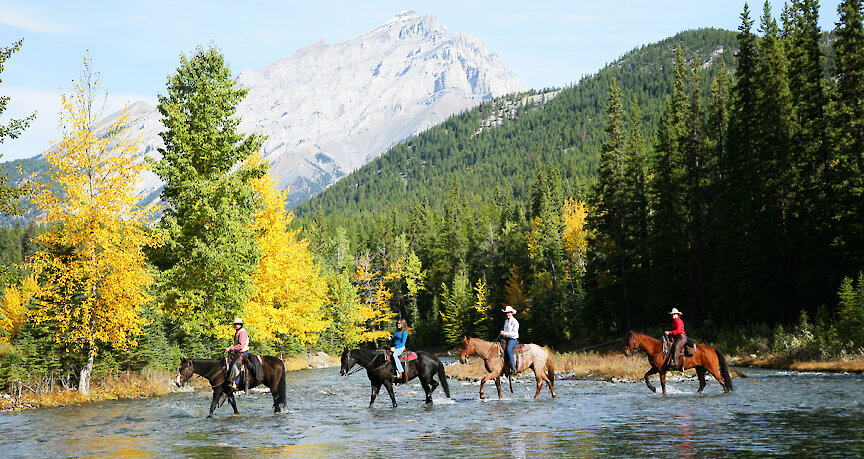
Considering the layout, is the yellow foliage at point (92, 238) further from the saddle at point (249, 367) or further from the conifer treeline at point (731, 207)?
the conifer treeline at point (731, 207)

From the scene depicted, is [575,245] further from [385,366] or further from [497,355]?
[385,366]

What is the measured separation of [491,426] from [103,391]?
22.6 meters

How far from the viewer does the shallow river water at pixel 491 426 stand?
1348cm

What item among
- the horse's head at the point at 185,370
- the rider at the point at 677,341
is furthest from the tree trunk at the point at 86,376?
the rider at the point at 677,341

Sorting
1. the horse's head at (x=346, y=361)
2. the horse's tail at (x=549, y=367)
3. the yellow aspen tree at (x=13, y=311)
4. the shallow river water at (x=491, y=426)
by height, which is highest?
the yellow aspen tree at (x=13, y=311)

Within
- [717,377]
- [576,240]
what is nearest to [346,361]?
[717,377]

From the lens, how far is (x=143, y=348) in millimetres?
36625

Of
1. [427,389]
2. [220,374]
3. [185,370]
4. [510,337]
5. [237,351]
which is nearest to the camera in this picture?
[185,370]

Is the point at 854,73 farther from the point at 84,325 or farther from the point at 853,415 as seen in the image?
the point at 84,325

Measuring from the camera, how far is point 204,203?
3350 cm

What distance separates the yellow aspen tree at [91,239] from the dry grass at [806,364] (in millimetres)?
→ 33272

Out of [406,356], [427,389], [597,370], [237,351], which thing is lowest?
[597,370]

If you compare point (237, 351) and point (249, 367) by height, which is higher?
point (237, 351)

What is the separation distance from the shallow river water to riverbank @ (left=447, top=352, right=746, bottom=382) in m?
6.74
